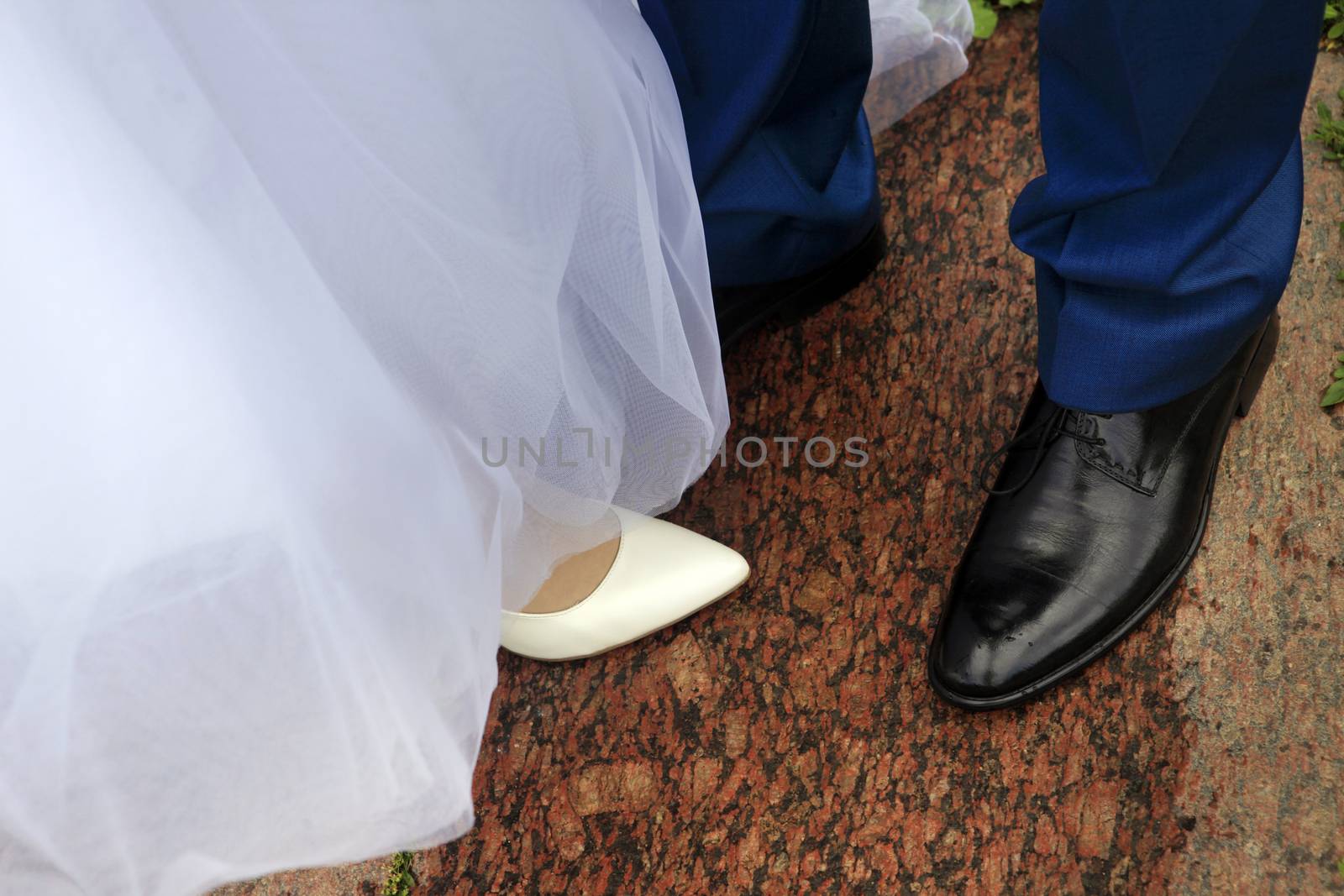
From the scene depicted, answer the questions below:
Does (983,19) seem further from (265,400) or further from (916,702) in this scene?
(265,400)

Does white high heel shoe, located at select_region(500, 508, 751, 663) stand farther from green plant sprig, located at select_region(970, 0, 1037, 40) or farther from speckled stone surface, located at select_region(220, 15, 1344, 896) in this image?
green plant sprig, located at select_region(970, 0, 1037, 40)

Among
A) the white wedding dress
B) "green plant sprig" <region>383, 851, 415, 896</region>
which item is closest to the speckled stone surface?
"green plant sprig" <region>383, 851, 415, 896</region>

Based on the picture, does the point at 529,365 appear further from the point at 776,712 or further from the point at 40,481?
the point at 776,712

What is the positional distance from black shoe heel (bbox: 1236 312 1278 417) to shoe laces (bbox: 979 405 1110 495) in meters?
0.17

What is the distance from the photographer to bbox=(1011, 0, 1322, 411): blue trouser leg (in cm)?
69

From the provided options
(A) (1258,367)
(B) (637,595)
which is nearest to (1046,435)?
(A) (1258,367)

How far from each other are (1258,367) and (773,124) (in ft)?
1.90

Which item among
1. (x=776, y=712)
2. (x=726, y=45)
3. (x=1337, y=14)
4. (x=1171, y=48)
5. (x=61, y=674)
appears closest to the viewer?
(x=61, y=674)

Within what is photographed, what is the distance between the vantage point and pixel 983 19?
4.76 feet

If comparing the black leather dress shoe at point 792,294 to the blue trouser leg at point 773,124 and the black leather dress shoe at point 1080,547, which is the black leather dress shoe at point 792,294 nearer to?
the blue trouser leg at point 773,124

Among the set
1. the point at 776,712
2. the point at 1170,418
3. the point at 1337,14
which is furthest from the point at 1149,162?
the point at 1337,14

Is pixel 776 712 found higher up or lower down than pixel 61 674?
lower down

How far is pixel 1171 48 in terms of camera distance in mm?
686

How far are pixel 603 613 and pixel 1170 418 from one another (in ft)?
2.00
